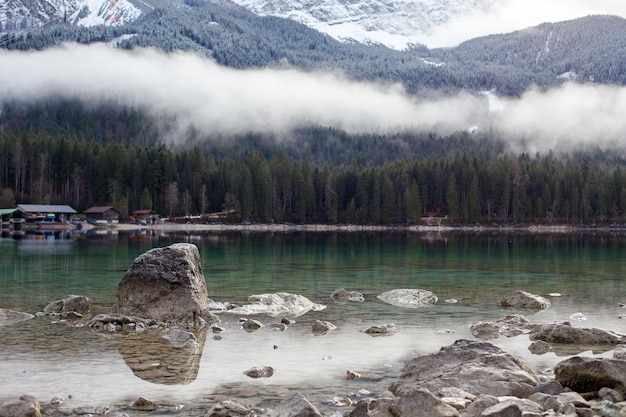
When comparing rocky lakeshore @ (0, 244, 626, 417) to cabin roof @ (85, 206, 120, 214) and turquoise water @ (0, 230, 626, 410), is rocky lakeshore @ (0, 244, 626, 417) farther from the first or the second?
cabin roof @ (85, 206, 120, 214)

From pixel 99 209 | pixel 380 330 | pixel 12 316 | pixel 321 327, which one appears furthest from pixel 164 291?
pixel 99 209

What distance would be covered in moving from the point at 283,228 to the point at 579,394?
533 feet

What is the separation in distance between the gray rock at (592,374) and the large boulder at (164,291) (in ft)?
52.9

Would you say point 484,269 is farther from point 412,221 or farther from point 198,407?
point 412,221

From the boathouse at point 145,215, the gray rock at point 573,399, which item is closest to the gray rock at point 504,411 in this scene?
the gray rock at point 573,399

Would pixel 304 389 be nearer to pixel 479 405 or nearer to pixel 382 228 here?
pixel 479 405

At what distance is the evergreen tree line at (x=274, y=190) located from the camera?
185875mm

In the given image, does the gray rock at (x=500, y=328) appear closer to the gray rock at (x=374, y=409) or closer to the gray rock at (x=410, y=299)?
the gray rock at (x=410, y=299)

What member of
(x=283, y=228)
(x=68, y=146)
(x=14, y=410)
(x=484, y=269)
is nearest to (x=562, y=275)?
(x=484, y=269)

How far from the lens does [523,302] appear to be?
3662 cm

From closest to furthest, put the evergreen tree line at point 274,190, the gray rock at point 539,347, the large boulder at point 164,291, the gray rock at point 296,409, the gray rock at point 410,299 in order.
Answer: the gray rock at point 296,409 < the gray rock at point 539,347 < the large boulder at point 164,291 < the gray rock at point 410,299 < the evergreen tree line at point 274,190

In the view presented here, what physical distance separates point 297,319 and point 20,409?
16.7 m

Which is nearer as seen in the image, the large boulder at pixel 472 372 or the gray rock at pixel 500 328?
the large boulder at pixel 472 372

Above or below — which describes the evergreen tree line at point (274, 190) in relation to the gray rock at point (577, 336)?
above
